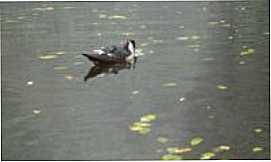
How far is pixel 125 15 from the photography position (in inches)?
127

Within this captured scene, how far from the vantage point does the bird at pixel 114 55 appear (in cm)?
307

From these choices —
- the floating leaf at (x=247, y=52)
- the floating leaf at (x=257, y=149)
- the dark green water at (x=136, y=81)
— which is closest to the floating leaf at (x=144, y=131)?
the dark green water at (x=136, y=81)

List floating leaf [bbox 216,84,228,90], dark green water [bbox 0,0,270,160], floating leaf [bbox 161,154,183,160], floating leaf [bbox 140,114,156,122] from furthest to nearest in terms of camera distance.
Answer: floating leaf [bbox 216,84,228,90]
floating leaf [bbox 140,114,156,122]
dark green water [bbox 0,0,270,160]
floating leaf [bbox 161,154,183,160]

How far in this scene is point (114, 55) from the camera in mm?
3148

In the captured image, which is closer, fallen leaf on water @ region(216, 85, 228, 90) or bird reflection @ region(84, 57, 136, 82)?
fallen leaf on water @ region(216, 85, 228, 90)

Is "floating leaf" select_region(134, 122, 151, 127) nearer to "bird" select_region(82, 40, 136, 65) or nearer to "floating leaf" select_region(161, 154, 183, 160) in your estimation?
"floating leaf" select_region(161, 154, 183, 160)

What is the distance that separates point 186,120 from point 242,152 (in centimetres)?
30

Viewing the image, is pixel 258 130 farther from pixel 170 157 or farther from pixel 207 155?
pixel 170 157

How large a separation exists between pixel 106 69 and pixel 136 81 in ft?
0.84

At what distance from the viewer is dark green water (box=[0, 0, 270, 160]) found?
7.65 feet

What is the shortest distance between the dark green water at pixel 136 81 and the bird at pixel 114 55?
0.06 meters

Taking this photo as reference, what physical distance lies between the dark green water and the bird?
56 millimetres

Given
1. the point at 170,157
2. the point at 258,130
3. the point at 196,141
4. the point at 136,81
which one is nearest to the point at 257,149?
the point at 258,130

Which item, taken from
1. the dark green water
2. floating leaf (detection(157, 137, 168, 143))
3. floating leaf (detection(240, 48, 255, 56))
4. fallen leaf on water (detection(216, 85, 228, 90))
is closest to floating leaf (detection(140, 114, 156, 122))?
the dark green water
